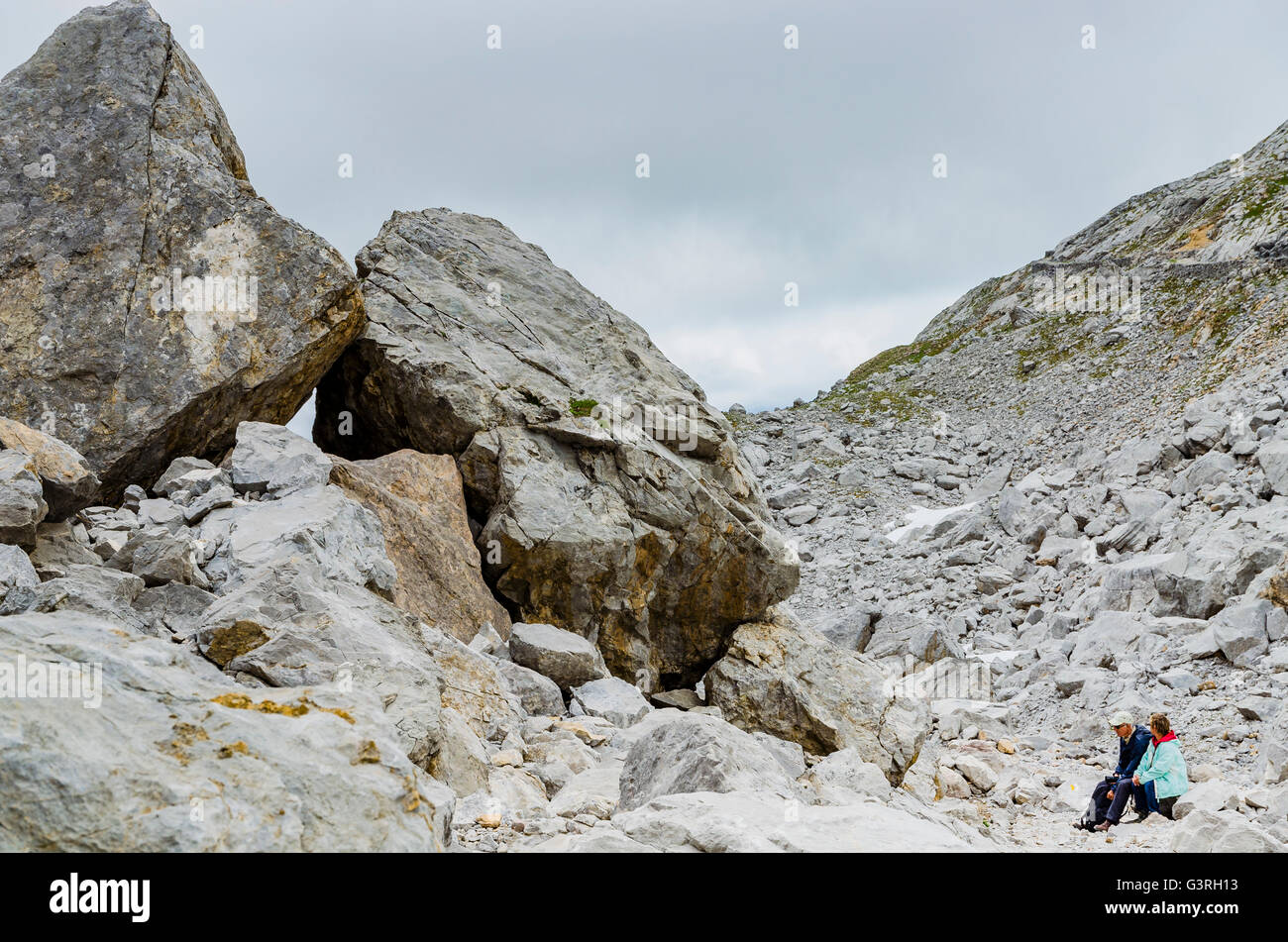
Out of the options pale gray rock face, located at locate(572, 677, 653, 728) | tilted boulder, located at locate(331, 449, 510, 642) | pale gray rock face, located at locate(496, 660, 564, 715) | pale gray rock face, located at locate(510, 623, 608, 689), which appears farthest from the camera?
tilted boulder, located at locate(331, 449, 510, 642)

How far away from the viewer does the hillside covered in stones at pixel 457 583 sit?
18.0ft

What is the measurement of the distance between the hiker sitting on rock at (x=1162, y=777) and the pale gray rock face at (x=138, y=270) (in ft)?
53.4

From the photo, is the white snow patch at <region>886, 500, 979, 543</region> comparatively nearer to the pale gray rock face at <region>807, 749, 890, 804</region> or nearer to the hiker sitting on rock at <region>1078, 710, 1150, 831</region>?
the hiker sitting on rock at <region>1078, 710, 1150, 831</region>

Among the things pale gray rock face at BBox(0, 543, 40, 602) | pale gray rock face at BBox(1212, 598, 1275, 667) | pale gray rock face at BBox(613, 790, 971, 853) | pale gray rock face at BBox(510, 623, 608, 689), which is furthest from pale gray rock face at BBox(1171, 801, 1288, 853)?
pale gray rock face at BBox(0, 543, 40, 602)

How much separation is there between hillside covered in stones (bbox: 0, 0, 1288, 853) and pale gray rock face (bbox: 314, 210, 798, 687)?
85 mm

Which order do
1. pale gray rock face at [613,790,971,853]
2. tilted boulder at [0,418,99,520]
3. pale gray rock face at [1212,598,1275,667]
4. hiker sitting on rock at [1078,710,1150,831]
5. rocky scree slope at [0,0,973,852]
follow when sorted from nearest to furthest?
rocky scree slope at [0,0,973,852] → pale gray rock face at [613,790,971,853] → tilted boulder at [0,418,99,520] → hiker sitting on rock at [1078,710,1150,831] → pale gray rock face at [1212,598,1275,667]

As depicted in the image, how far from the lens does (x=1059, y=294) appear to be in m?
75.3

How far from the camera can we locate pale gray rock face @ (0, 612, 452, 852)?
4270 mm

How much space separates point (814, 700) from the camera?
58.3 feet

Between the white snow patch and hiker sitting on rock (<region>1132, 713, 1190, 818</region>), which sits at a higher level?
the white snow patch

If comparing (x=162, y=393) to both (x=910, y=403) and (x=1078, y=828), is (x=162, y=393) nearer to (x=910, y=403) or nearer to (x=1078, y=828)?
(x=1078, y=828)

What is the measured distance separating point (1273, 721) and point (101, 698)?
718 inches

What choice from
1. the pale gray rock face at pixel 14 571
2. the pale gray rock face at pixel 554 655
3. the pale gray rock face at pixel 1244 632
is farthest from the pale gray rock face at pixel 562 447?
the pale gray rock face at pixel 1244 632
